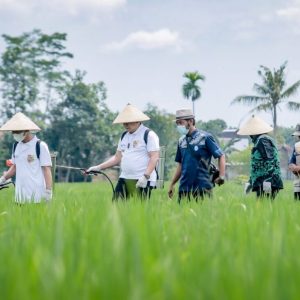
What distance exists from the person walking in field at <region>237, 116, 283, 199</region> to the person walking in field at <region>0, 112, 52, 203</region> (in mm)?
2093

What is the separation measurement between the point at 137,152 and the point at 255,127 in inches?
52.9

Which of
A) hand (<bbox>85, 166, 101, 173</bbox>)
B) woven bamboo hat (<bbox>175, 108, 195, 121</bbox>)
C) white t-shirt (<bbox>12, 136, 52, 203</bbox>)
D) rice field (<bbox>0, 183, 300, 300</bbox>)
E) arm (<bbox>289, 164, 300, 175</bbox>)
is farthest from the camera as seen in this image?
arm (<bbox>289, 164, 300, 175</bbox>)

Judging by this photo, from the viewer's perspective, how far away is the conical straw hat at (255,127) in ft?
22.1

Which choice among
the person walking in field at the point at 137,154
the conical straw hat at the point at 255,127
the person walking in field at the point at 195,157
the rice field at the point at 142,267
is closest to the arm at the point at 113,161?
the person walking in field at the point at 137,154

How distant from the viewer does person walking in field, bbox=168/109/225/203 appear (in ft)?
20.2

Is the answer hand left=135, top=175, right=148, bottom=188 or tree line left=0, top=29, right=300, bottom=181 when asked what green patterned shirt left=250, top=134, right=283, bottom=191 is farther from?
tree line left=0, top=29, right=300, bottom=181

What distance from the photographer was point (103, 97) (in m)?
54.8

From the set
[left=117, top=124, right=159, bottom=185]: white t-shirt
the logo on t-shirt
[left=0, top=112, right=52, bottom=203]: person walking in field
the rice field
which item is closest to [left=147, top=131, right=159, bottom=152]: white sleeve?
[left=117, top=124, right=159, bottom=185]: white t-shirt

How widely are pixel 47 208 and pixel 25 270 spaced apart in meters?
2.69

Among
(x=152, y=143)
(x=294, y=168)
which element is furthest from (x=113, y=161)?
(x=294, y=168)

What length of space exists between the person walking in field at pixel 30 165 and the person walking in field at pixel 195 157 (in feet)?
4.06

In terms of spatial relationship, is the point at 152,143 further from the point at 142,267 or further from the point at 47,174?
the point at 142,267

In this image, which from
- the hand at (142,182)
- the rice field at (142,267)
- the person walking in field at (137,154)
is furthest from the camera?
the person walking in field at (137,154)

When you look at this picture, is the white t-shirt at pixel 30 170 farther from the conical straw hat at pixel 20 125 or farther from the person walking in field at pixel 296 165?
the person walking in field at pixel 296 165
